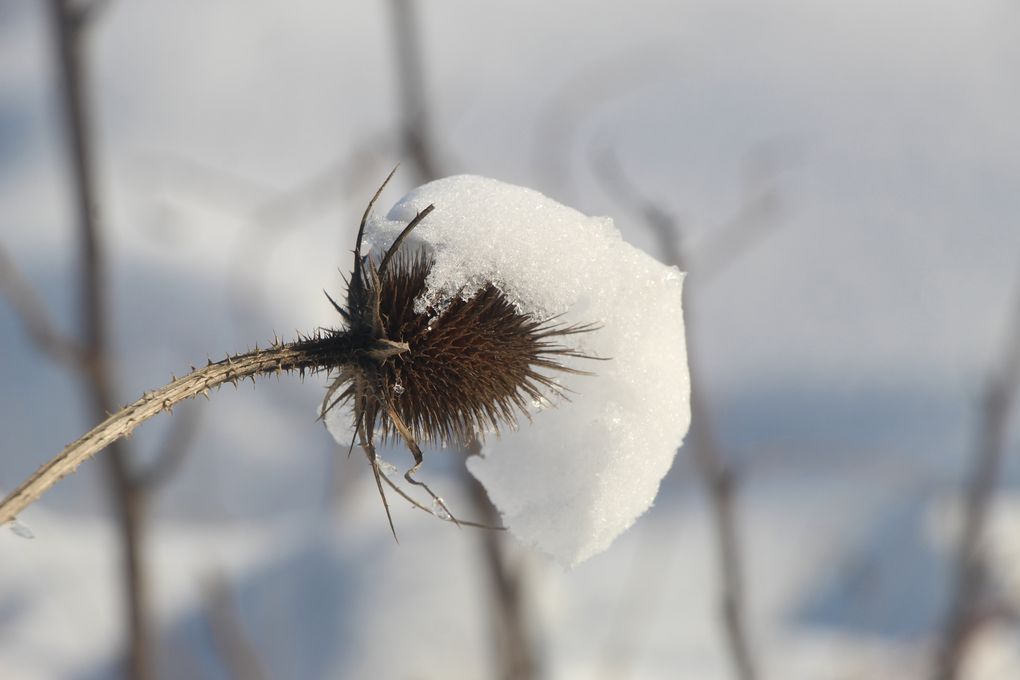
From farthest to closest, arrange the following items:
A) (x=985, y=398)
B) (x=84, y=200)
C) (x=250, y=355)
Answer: (x=985, y=398) < (x=84, y=200) < (x=250, y=355)

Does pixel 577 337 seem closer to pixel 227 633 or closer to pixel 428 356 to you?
pixel 428 356

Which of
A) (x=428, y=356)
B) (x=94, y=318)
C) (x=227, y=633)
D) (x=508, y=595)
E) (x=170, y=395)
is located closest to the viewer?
(x=170, y=395)

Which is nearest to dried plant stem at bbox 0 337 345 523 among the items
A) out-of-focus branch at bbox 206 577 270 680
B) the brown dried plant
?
the brown dried plant

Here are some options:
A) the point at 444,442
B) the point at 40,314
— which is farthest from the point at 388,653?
the point at 444,442

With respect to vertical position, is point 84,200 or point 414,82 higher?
point 414,82

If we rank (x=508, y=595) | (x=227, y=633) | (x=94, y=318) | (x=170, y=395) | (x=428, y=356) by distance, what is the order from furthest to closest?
(x=227, y=633)
(x=508, y=595)
(x=94, y=318)
(x=428, y=356)
(x=170, y=395)

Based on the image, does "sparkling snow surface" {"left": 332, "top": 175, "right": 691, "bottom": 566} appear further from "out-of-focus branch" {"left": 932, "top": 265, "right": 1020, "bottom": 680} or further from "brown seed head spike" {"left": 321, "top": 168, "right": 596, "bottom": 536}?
"out-of-focus branch" {"left": 932, "top": 265, "right": 1020, "bottom": 680}

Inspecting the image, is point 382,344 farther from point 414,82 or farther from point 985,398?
point 985,398

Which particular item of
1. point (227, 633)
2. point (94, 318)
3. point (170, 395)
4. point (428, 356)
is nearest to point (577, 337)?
point (428, 356)
